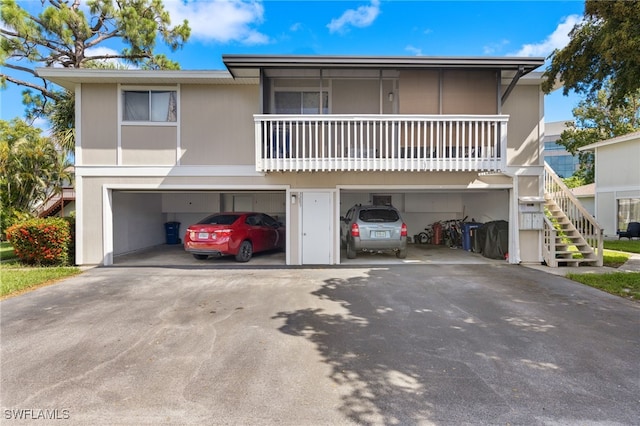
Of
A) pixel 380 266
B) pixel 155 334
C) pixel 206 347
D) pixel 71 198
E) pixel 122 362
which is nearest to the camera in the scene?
pixel 122 362

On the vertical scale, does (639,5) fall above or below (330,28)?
below

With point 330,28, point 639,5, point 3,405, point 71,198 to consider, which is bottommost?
point 3,405

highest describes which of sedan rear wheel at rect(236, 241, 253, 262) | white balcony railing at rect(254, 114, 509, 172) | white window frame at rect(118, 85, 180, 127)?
white window frame at rect(118, 85, 180, 127)

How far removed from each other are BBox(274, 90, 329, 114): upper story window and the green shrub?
695cm

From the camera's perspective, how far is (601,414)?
114 inches

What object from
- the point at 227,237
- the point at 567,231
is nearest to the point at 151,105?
the point at 227,237

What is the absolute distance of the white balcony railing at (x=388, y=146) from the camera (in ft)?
28.8

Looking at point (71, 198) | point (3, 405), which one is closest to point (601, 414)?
point (3, 405)

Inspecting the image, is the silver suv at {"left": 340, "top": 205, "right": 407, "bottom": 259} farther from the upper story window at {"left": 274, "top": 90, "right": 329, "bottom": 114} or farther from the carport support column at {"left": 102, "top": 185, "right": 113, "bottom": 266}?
the carport support column at {"left": 102, "top": 185, "right": 113, "bottom": 266}

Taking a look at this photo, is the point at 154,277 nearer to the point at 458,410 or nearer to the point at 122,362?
the point at 122,362

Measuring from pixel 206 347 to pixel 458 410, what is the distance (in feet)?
9.68

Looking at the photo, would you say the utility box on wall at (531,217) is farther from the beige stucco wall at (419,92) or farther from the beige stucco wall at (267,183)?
the beige stucco wall at (419,92)

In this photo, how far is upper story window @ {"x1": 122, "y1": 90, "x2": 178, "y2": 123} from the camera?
31.9ft

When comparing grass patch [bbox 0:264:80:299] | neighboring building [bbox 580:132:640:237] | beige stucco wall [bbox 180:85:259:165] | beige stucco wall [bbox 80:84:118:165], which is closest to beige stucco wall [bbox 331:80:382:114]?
beige stucco wall [bbox 180:85:259:165]
